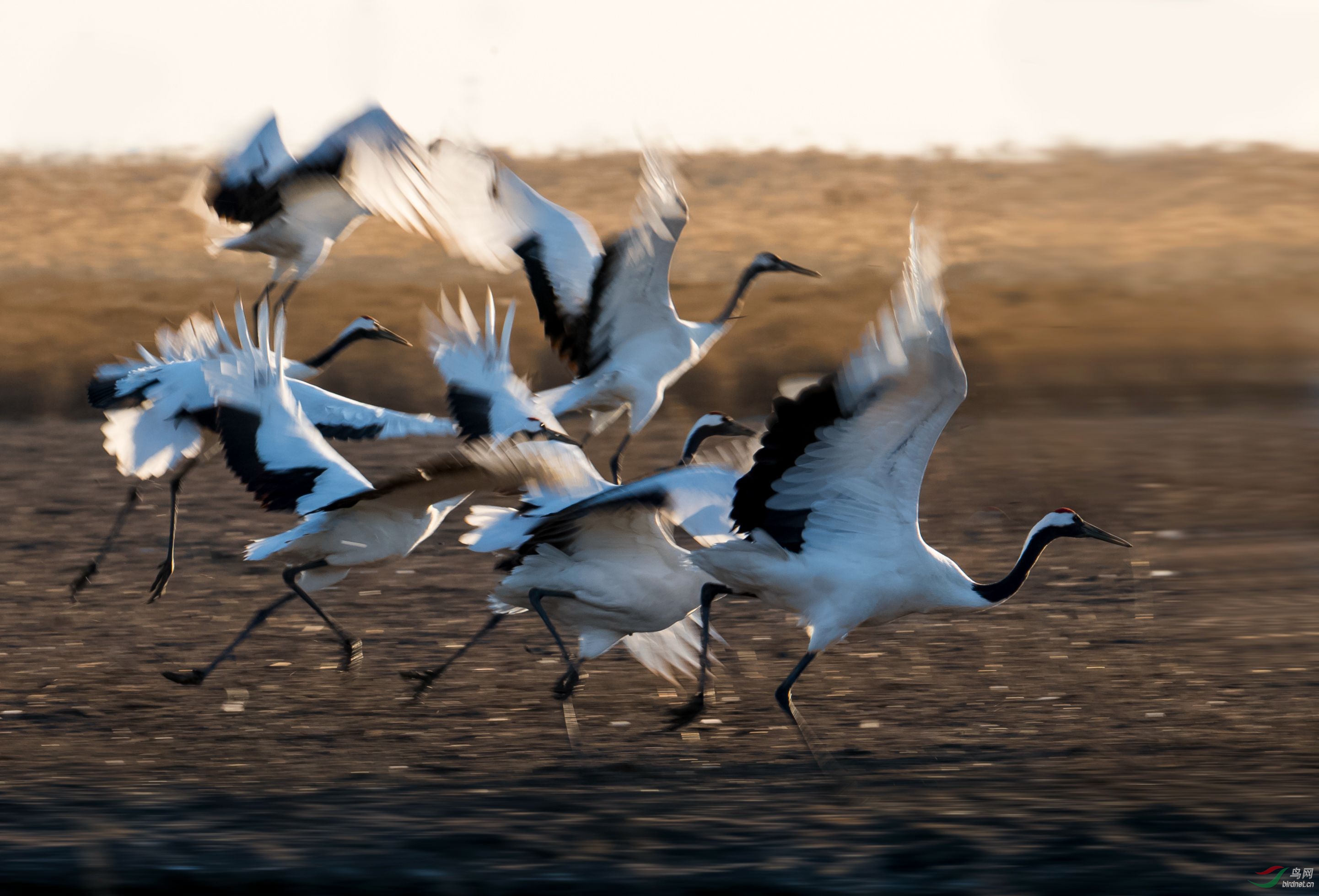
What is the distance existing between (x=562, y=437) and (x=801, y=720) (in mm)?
1641

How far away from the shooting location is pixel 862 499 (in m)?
6.83

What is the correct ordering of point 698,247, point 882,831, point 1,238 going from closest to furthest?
point 882,831
point 698,247
point 1,238

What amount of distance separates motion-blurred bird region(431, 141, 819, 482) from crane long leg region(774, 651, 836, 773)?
2.58 m

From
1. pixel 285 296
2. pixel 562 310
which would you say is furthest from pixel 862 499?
pixel 285 296

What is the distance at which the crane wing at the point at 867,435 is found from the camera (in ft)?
19.1

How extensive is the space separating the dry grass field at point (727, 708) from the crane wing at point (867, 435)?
0.47 meters

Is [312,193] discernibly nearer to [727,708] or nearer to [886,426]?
[727,708]

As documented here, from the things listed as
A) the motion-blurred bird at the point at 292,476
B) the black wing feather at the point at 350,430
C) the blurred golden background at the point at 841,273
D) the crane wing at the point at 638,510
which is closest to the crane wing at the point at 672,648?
the crane wing at the point at 638,510

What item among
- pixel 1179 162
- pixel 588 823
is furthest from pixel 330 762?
pixel 1179 162

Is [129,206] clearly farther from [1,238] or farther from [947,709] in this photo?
[947,709]

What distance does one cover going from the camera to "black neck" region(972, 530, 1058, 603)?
24.1ft

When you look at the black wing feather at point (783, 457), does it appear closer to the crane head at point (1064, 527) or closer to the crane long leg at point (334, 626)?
the crane head at point (1064, 527)

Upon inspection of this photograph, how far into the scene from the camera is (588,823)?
6.55 m

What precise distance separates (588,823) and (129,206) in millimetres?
28833
